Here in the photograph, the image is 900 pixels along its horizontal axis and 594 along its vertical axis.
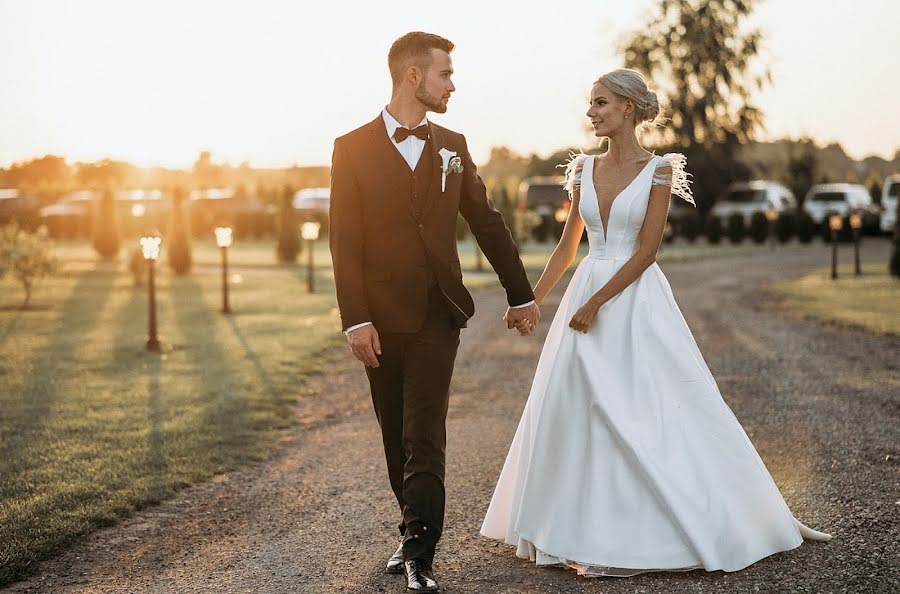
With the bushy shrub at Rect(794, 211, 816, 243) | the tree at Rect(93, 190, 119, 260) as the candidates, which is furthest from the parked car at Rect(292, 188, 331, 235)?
the bushy shrub at Rect(794, 211, 816, 243)

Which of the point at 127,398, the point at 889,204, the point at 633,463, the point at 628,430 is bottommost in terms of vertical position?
the point at 127,398

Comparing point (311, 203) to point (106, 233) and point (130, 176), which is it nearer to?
point (106, 233)

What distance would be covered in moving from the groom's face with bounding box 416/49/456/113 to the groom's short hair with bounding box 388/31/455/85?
0.02 meters

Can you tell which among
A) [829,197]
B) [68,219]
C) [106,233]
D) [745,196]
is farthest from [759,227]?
[68,219]

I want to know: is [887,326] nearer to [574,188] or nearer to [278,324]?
[278,324]

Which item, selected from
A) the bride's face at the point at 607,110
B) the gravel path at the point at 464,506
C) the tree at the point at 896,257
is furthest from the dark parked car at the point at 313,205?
the bride's face at the point at 607,110

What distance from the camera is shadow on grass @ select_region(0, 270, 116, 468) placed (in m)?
7.41

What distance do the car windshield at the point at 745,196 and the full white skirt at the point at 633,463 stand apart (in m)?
32.7

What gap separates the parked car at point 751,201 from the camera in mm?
35281

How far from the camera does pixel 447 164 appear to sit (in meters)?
4.22

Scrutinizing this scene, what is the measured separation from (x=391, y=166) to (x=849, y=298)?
13731mm

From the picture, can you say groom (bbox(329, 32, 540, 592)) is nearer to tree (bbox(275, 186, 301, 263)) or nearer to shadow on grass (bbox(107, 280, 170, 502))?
shadow on grass (bbox(107, 280, 170, 502))

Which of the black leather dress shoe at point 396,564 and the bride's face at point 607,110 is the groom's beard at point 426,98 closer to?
the bride's face at point 607,110

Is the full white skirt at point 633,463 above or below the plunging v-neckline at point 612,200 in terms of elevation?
below
